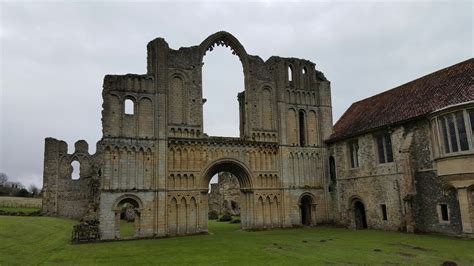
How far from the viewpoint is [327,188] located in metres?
29.2

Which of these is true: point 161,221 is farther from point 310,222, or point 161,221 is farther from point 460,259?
point 460,259

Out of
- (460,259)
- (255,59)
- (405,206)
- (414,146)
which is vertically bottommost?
(460,259)

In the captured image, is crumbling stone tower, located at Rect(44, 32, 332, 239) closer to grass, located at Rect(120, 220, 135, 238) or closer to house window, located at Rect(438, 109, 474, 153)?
grass, located at Rect(120, 220, 135, 238)

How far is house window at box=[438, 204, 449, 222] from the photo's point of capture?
64.4ft

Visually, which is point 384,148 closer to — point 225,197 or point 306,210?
point 306,210

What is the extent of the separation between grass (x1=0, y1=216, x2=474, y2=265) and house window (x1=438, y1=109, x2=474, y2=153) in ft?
15.2

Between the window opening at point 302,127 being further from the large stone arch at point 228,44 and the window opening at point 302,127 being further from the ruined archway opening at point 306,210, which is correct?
the large stone arch at point 228,44

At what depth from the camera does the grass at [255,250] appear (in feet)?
45.6

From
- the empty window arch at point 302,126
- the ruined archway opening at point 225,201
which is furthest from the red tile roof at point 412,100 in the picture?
the ruined archway opening at point 225,201

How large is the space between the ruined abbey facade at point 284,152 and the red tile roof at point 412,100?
0.34ft

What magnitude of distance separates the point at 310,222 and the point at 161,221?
1186 cm

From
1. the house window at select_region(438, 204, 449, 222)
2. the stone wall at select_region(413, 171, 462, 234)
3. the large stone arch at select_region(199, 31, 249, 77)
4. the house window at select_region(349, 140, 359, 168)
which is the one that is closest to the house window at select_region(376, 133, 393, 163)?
the house window at select_region(349, 140, 359, 168)

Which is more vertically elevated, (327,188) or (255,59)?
(255,59)

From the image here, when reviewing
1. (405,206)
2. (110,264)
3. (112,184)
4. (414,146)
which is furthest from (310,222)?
(110,264)
